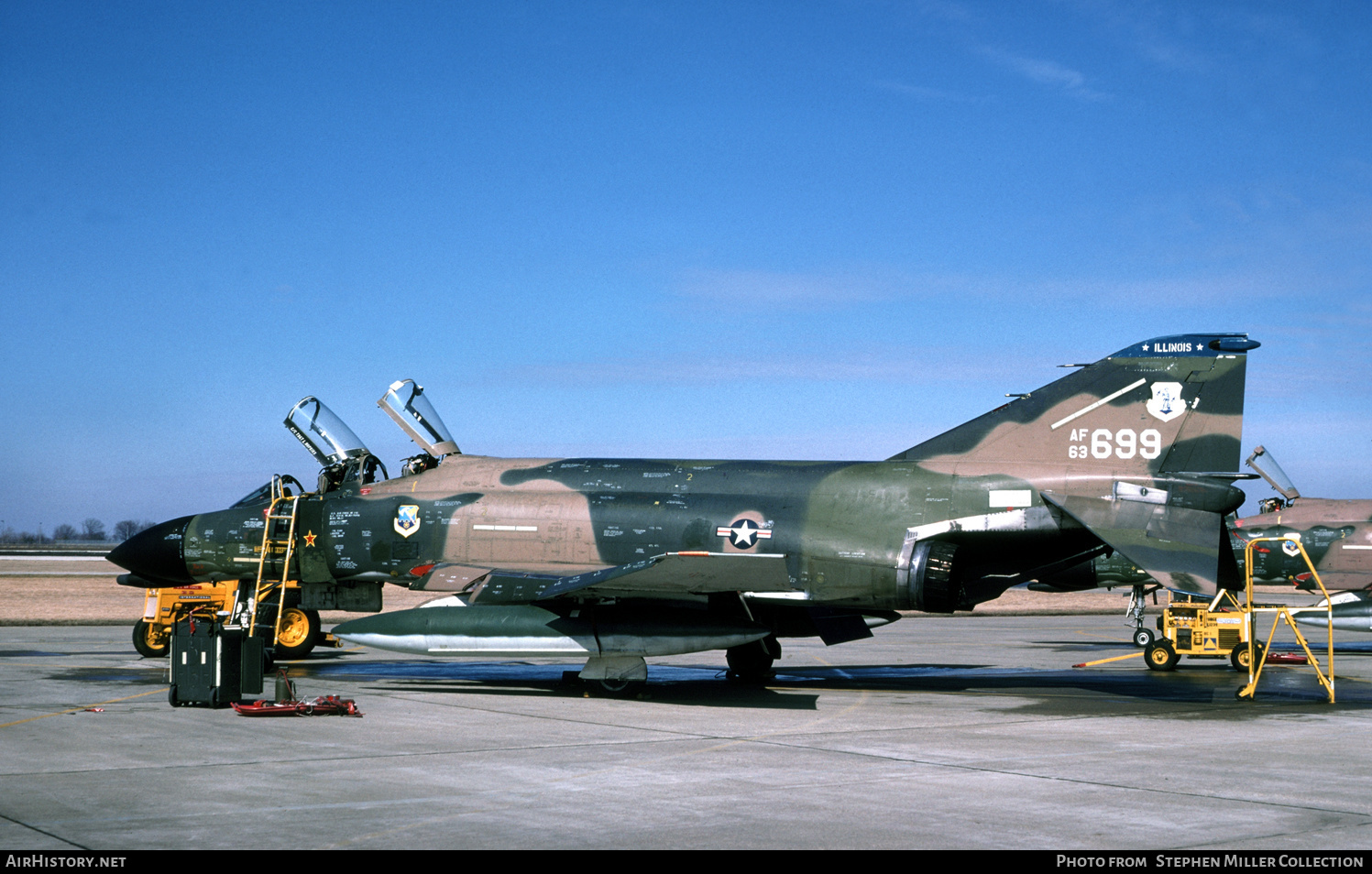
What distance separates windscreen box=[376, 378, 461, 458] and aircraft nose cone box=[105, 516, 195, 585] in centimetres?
371

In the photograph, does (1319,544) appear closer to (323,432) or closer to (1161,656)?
(1161,656)

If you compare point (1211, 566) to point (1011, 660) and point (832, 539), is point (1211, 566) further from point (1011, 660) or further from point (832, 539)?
point (1011, 660)

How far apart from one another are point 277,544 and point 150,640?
11.8ft

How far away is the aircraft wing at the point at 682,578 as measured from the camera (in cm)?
1372

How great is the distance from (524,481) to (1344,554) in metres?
17.3

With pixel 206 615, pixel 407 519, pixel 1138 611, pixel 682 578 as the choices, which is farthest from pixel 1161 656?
pixel 206 615

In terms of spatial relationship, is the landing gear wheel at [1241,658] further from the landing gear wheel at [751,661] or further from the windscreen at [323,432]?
the windscreen at [323,432]

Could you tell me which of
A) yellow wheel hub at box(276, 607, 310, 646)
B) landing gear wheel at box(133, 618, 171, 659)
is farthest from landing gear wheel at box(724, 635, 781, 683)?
landing gear wheel at box(133, 618, 171, 659)

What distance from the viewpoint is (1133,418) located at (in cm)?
1538

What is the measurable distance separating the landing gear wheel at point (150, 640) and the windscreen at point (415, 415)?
5.40 metres

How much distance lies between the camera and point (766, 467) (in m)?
16.5

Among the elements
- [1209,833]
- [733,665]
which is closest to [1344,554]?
[733,665]

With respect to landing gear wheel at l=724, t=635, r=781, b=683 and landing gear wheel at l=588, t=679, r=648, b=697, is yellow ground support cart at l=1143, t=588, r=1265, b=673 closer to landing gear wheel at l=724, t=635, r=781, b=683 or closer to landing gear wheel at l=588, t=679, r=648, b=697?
landing gear wheel at l=724, t=635, r=781, b=683

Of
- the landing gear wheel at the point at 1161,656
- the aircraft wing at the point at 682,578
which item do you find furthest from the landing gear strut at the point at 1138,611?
the aircraft wing at the point at 682,578
